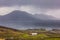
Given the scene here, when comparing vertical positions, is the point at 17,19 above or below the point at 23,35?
above

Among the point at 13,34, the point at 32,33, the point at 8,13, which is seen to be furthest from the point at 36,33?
the point at 8,13

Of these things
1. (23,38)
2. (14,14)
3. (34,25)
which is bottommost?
(23,38)

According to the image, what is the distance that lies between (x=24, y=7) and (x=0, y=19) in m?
0.42

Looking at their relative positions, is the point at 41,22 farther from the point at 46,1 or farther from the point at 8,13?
the point at 8,13

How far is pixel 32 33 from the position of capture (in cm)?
294

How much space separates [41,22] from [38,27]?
92 mm

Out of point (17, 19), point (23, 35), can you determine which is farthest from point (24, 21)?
point (23, 35)

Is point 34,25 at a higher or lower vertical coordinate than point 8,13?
lower

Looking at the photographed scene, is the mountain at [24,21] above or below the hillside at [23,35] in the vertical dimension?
above

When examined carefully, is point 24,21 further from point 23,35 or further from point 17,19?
point 23,35

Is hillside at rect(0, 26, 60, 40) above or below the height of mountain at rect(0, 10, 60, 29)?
below

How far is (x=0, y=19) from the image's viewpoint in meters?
2.93

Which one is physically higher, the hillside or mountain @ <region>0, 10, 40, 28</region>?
mountain @ <region>0, 10, 40, 28</region>

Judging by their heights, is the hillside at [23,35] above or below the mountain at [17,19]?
below
